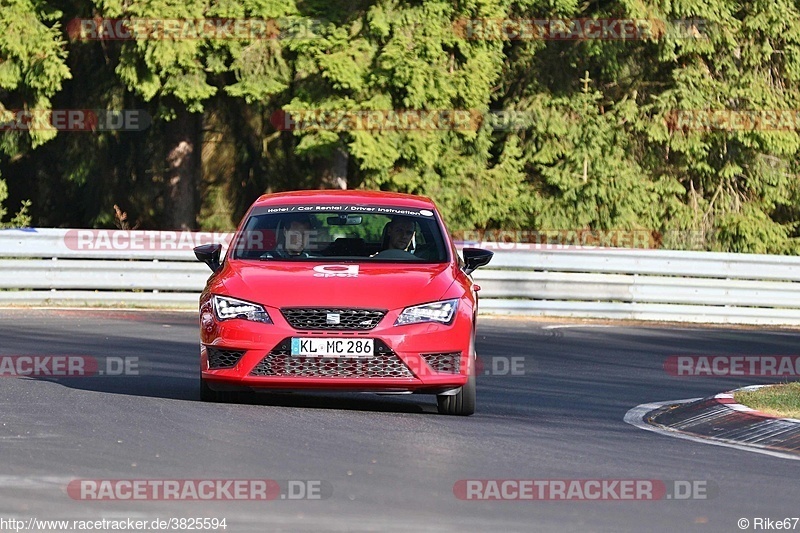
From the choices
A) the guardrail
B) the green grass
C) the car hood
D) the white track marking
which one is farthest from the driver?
the guardrail

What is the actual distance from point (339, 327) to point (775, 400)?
11.4 ft

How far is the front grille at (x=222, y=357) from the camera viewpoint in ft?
36.5

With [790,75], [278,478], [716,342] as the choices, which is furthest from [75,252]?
[790,75]

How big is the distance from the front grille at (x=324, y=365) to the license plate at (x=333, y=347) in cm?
3

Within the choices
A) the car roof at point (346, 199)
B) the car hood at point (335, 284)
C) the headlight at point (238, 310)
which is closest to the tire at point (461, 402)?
the car hood at point (335, 284)

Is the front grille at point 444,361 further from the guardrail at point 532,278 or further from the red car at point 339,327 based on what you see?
the guardrail at point 532,278

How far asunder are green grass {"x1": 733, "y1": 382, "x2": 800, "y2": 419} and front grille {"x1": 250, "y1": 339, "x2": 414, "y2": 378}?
2.81 metres

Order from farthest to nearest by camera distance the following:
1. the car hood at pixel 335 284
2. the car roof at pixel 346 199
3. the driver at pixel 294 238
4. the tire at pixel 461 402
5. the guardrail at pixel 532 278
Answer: the guardrail at pixel 532 278, the car roof at pixel 346 199, the driver at pixel 294 238, the tire at pixel 461 402, the car hood at pixel 335 284

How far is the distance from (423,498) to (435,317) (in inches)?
133

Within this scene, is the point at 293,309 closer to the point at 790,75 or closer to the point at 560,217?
the point at 560,217

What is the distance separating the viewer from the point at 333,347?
36.0 ft

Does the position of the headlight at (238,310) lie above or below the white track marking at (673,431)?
above

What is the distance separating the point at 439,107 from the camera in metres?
28.5

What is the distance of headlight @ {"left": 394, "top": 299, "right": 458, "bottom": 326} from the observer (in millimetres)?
11086
